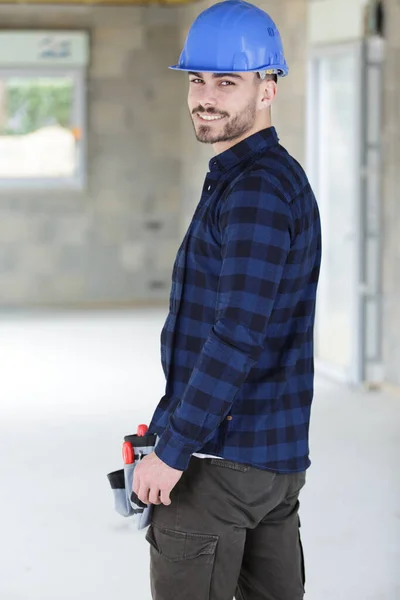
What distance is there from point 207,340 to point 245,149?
0.33 m

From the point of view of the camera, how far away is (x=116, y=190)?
34.5 ft

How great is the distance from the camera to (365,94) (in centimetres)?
620

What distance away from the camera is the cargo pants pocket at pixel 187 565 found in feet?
5.39

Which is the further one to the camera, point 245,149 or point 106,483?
point 106,483

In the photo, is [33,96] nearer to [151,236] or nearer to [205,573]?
[151,236]

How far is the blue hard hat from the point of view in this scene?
1.63 metres

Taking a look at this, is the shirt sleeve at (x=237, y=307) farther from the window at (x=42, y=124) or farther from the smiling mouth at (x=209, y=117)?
the window at (x=42, y=124)

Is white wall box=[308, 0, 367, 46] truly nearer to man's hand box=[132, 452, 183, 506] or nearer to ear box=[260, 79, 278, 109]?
ear box=[260, 79, 278, 109]

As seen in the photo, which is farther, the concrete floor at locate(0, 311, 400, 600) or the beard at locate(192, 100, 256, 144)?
the concrete floor at locate(0, 311, 400, 600)

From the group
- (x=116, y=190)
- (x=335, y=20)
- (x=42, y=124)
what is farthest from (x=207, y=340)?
(x=116, y=190)

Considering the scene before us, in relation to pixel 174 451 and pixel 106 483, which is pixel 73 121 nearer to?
pixel 106 483

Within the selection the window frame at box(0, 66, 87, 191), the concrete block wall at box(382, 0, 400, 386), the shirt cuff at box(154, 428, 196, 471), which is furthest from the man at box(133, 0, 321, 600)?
the window frame at box(0, 66, 87, 191)

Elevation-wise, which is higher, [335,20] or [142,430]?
[335,20]

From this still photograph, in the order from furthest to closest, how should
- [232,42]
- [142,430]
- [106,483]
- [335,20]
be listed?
[335,20]
[106,483]
[142,430]
[232,42]
